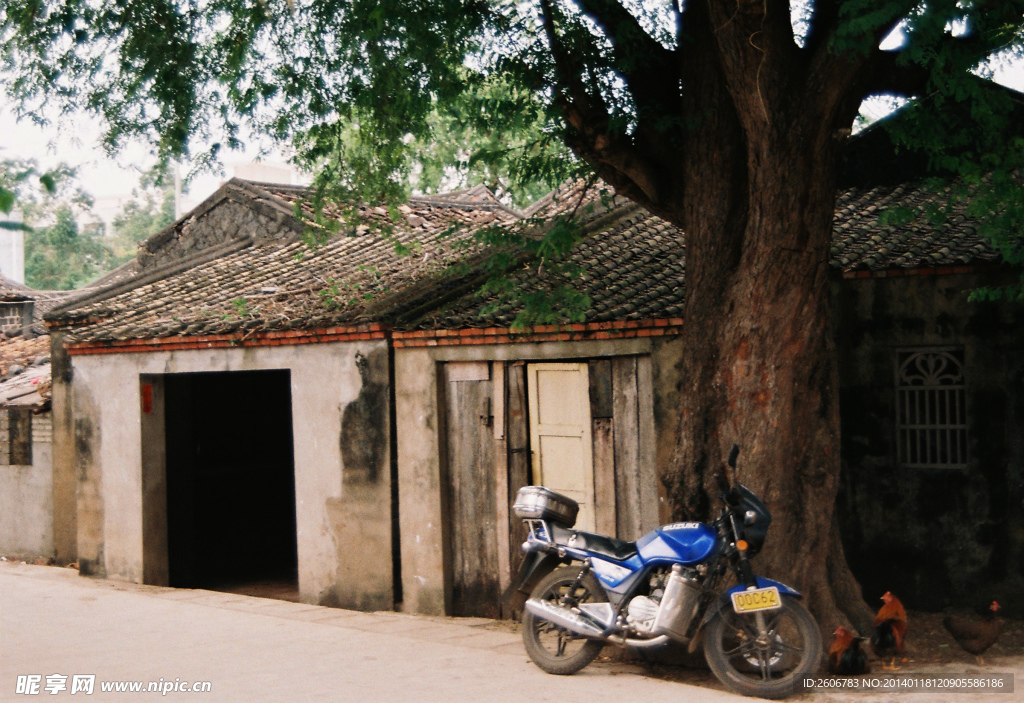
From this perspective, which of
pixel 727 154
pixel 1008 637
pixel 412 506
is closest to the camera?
pixel 727 154

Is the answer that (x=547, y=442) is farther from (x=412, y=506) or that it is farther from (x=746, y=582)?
(x=746, y=582)

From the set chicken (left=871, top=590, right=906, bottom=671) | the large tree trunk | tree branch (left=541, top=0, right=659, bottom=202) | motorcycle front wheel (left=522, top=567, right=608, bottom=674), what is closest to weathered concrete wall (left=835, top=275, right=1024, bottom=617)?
chicken (left=871, top=590, right=906, bottom=671)

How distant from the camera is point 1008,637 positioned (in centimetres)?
829

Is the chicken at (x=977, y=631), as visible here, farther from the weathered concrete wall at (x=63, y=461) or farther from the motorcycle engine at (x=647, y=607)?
the weathered concrete wall at (x=63, y=461)

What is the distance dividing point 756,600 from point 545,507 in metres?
1.68

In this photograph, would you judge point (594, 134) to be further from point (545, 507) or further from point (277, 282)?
point (277, 282)

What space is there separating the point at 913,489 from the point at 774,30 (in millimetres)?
4377

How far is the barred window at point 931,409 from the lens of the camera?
29.8ft

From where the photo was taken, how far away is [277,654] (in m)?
8.09

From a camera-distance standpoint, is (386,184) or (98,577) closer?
(386,184)

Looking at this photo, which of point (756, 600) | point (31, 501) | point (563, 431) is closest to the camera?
point (756, 600)

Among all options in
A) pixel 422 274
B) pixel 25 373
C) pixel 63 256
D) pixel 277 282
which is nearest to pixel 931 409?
pixel 422 274

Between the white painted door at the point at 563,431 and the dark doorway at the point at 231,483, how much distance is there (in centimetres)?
432

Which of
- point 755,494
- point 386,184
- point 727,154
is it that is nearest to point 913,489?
point 755,494
